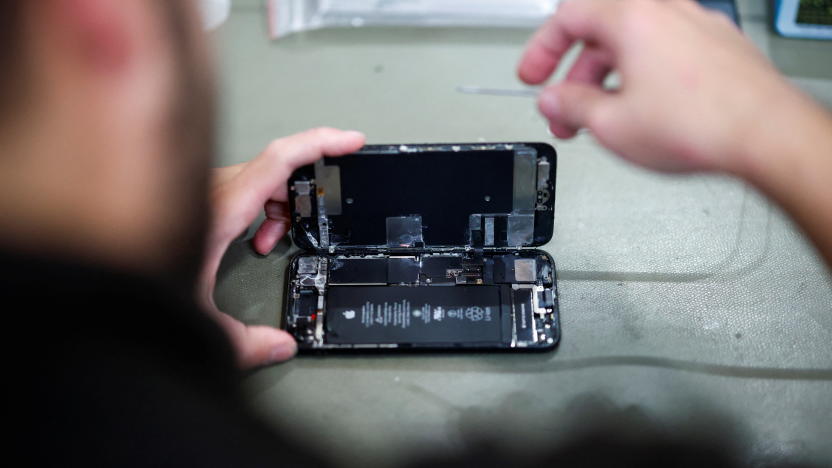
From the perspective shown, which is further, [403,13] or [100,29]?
[403,13]

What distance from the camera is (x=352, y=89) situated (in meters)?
1.01

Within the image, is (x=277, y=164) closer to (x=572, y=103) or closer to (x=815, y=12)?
(x=572, y=103)

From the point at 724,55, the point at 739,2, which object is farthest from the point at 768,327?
the point at 739,2

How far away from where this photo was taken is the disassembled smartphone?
75cm

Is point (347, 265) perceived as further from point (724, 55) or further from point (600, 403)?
point (724, 55)

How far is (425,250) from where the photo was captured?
2.67 ft

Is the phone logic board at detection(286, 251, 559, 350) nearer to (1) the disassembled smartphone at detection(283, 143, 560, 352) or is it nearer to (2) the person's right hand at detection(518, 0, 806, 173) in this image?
(1) the disassembled smartphone at detection(283, 143, 560, 352)

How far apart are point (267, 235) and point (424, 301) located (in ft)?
0.60

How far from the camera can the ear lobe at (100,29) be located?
0.38m

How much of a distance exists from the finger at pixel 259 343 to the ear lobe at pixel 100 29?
0.34 m

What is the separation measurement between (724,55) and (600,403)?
1.02ft

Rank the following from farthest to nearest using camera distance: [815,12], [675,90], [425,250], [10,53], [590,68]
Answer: [815,12] → [425,250] → [590,68] → [675,90] → [10,53]

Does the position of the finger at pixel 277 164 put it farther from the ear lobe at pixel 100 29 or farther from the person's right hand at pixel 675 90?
the ear lobe at pixel 100 29

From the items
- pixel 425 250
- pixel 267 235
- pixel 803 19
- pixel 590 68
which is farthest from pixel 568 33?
pixel 803 19
